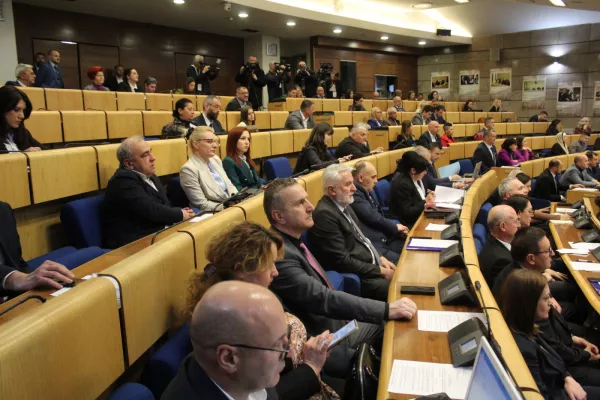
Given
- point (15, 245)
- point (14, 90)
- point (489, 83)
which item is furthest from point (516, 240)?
point (489, 83)

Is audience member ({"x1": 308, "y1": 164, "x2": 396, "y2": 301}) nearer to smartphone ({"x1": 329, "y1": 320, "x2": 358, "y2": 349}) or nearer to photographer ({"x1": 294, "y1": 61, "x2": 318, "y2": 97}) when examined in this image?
smartphone ({"x1": 329, "y1": 320, "x2": 358, "y2": 349})

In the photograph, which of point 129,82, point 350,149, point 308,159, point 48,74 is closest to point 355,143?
point 350,149

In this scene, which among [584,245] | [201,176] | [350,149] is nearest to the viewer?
[201,176]

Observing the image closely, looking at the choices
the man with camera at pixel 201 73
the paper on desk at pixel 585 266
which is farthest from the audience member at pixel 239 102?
the paper on desk at pixel 585 266

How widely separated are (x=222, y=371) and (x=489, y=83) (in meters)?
14.0

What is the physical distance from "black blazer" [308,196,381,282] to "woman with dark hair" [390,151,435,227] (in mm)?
1340

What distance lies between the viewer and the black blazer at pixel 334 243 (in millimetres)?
2619

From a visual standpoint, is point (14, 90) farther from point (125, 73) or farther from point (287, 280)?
point (125, 73)

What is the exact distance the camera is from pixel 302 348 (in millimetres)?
1519

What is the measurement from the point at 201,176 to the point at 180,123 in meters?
1.22

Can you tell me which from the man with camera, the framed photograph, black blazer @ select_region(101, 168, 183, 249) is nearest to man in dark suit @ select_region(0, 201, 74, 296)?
black blazer @ select_region(101, 168, 183, 249)

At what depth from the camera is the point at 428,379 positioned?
4.41 ft

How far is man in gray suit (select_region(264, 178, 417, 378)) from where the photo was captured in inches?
71.5

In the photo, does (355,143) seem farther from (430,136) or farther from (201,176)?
(201,176)
